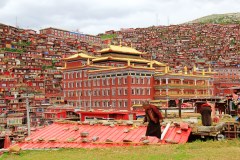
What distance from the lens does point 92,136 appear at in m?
19.5

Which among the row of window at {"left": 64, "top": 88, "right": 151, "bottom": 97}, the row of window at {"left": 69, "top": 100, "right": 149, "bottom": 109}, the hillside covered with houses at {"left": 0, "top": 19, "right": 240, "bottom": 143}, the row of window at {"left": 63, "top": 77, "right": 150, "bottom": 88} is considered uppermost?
the hillside covered with houses at {"left": 0, "top": 19, "right": 240, "bottom": 143}

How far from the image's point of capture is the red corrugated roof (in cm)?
1744

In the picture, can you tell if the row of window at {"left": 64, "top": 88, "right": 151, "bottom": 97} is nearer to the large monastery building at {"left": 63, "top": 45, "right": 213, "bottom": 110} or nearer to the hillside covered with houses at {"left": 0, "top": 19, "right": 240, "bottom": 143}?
the large monastery building at {"left": 63, "top": 45, "right": 213, "bottom": 110}

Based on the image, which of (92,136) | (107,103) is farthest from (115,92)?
(92,136)

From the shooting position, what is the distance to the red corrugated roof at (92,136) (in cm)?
1744

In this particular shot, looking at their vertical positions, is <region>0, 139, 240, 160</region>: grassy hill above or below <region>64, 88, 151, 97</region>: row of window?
below

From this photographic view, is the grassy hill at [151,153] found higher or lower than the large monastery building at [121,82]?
lower

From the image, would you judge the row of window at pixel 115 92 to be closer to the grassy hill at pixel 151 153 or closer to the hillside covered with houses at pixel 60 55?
the hillside covered with houses at pixel 60 55

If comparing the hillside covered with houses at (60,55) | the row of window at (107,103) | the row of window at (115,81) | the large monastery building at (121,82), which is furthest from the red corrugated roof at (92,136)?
the large monastery building at (121,82)

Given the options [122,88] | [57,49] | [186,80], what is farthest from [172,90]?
[57,49]

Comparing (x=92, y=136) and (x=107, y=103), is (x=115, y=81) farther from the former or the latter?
(x=92, y=136)

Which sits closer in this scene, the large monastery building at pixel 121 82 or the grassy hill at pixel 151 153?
the grassy hill at pixel 151 153

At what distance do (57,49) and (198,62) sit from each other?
50210mm

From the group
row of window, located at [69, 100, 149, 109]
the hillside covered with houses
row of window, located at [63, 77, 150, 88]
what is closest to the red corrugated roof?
the hillside covered with houses
